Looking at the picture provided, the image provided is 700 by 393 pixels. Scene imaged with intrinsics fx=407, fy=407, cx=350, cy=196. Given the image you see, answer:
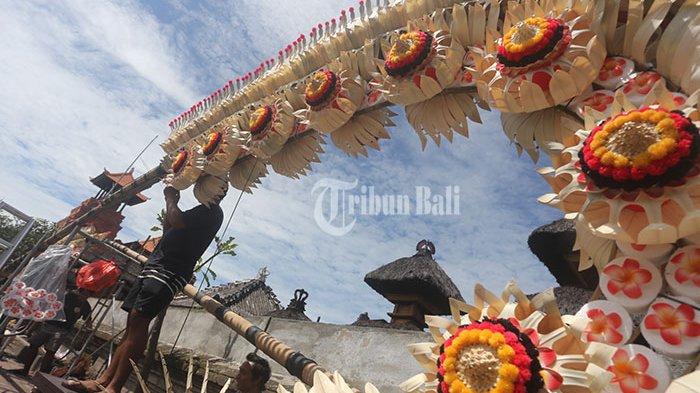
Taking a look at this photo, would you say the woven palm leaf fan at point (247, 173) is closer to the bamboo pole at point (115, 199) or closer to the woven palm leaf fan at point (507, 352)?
the bamboo pole at point (115, 199)

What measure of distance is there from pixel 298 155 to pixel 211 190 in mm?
928

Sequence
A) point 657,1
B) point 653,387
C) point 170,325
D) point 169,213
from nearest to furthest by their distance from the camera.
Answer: point 653,387
point 657,1
point 169,213
point 170,325

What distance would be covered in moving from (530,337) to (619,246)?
1.21 ft

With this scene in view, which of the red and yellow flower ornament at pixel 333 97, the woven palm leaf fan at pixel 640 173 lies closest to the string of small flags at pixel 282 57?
the red and yellow flower ornament at pixel 333 97

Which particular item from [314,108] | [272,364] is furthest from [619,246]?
[272,364]

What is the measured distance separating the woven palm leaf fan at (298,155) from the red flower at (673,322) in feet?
7.24

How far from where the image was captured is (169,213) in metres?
3.24

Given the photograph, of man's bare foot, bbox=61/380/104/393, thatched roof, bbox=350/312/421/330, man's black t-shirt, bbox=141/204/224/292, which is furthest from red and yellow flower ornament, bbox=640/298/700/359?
man's black t-shirt, bbox=141/204/224/292

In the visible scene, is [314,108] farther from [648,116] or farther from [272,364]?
[272,364]

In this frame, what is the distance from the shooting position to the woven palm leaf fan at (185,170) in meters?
3.47

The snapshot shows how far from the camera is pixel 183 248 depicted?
3062 millimetres

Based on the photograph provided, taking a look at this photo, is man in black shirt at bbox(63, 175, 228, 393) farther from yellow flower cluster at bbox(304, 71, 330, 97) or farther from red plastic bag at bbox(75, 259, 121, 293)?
red plastic bag at bbox(75, 259, 121, 293)

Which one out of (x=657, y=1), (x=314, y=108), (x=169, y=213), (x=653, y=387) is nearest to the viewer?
(x=653, y=387)

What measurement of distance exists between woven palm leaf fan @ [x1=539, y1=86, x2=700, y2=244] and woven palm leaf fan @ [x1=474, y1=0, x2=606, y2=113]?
0.69ft
